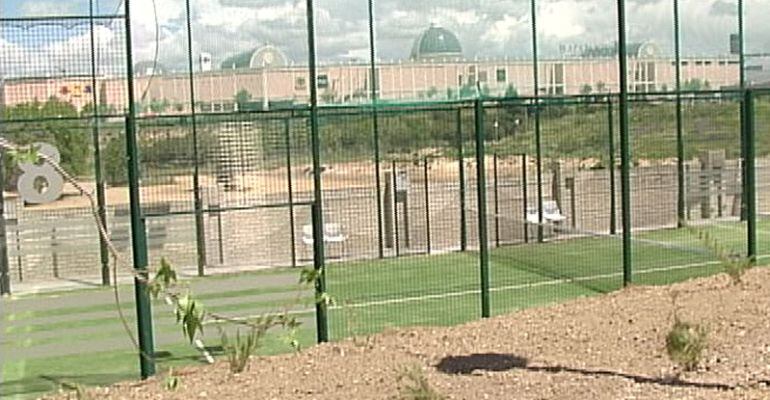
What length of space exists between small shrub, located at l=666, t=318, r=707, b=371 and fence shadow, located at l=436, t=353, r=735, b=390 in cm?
13

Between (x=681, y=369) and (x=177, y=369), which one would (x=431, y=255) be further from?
(x=681, y=369)

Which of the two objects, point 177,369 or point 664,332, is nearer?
point 664,332

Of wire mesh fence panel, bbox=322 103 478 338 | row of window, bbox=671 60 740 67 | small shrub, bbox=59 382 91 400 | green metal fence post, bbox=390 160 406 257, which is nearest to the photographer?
small shrub, bbox=59 382 91 400

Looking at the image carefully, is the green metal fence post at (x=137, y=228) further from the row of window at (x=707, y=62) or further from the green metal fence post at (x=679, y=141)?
the row of window at (x=707, y=62)

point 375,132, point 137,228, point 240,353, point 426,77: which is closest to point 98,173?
point 375,132

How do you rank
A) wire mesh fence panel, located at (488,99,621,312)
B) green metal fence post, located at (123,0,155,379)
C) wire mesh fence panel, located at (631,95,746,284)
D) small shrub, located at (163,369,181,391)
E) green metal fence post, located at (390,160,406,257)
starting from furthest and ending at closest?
green metal fence post, located at (390,160,406,257) → wire mesh fence panel, located at (488,99,621,312) → wire mesh fence panel, located at (631,95,746,284) → green metal fence post, located at (123,0,155,379) → small shrub, located at (163,369,181,391)

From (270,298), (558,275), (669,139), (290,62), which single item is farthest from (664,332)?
(669,139)

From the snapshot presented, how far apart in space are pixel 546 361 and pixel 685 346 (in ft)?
3.44

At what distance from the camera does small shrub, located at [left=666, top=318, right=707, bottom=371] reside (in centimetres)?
704

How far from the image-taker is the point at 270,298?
14.0 m

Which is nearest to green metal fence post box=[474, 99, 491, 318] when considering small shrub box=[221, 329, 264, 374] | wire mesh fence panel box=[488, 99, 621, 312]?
small shrub box=[221, 329, 264, 374]

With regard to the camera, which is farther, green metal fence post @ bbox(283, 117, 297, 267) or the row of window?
the row of window

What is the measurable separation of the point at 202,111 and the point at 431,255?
12.2 feet

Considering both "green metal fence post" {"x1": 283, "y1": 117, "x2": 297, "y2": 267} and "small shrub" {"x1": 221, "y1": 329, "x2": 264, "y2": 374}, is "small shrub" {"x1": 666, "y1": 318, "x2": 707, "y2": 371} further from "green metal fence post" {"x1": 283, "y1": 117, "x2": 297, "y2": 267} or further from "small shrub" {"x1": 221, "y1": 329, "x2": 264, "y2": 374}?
"green metal fence post" {"x1": 283, "y1": 117, "x2": 297, "y2": 267}
